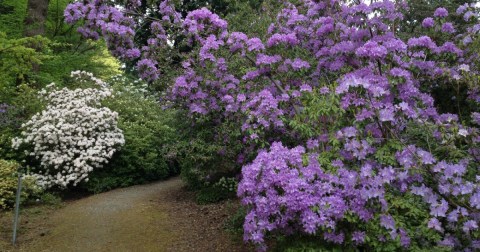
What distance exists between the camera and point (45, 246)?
510 cm

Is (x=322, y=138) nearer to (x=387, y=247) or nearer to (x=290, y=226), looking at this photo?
(x=290, y=226)

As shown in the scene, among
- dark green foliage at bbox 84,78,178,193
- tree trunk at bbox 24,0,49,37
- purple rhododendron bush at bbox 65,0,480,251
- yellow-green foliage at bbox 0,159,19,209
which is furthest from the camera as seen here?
tree trunk at bbox 24,0,49,37

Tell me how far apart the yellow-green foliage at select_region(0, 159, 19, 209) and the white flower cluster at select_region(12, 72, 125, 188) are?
31.1 inches

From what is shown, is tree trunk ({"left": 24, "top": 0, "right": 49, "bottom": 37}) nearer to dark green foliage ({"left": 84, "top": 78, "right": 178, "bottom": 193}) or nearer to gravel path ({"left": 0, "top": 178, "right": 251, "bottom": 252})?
dark green foliage ({"left": 84, "top": 78, "right": 178, "bottom": 193})

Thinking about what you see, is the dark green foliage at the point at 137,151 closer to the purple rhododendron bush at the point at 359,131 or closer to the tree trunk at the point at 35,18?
the tree trunk at the point at 35,18

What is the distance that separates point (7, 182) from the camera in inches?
248

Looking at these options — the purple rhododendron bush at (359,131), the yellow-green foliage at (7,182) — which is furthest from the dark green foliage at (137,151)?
the purple rhododendron bush at (359,131)

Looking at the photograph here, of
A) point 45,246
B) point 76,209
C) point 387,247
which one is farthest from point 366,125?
point 76,209

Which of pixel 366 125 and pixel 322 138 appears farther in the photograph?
pixel 322 138

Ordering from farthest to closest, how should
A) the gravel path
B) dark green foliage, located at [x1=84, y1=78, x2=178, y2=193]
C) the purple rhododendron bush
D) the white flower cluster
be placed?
1. dark green foliage, located at [x1=84, y1=78, x2=178, y2=193]
2. the white flower cluster
3. the gravel path
4. the purple rhododendron bush

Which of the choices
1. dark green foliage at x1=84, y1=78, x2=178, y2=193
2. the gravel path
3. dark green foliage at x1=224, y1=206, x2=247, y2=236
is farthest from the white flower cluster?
dark green foliage at x1=224, y1=206, x2=247, y2=236

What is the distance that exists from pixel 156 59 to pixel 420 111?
4193mm

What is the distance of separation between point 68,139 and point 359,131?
6.09 metres

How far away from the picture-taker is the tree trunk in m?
9.13
